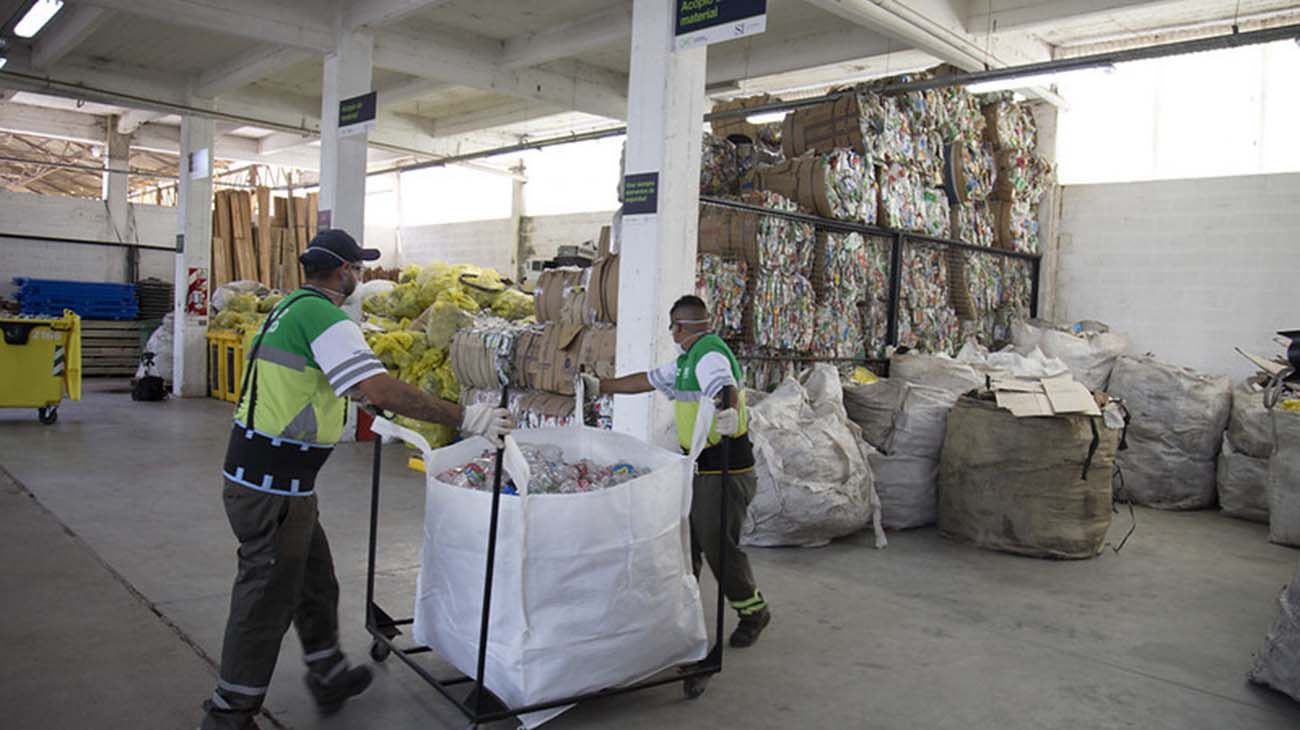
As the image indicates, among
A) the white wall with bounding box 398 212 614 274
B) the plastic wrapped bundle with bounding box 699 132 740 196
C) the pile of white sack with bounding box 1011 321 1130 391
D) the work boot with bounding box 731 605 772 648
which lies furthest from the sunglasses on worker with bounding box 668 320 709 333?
the white wall with bounding box 398 212 614 274

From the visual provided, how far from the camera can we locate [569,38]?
A: 8.72 m

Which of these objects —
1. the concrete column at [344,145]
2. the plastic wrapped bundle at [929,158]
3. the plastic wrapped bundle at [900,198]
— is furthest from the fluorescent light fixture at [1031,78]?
the concrete column at [344,145]

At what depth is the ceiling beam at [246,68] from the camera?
8.98 metres

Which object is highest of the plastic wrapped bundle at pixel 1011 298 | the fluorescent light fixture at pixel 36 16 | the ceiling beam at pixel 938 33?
the ceiling beam at pixel 938 33

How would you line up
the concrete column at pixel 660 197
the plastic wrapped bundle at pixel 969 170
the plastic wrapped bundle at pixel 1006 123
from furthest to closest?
the plastic wrapped bundle at pixel 1006 123
the plastic wrapped bundle at pixel 969 170
the concrete column at pixel 660 197

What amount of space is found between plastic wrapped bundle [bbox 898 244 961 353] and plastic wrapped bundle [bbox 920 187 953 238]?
0.16 m

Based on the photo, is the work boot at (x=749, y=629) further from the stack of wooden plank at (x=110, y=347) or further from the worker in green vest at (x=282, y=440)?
the stack of wooden plank at (x=110, y=347)

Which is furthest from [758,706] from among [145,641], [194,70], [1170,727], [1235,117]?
[194,70]

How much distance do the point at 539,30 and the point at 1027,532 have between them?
262 inches

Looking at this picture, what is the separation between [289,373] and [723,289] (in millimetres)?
3637

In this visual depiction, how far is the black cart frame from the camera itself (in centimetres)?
254

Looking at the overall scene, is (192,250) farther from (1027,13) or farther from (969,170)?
(1027,13)

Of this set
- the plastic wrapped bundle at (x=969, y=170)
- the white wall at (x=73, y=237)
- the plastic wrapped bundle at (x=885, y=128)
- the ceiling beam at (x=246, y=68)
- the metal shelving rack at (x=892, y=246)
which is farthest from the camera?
the white wall at (x=73, y=237)

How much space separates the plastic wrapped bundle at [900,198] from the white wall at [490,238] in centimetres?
711
